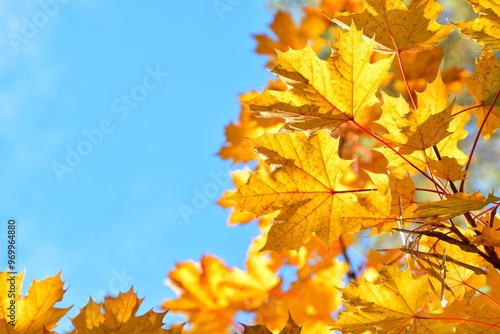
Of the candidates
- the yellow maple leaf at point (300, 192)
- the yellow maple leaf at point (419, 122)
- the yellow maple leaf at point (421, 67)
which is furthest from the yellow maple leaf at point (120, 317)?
the yellow maple leaf at point (421, 67)

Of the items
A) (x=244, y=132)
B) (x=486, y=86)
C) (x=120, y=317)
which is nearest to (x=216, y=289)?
(x=244, y=132)

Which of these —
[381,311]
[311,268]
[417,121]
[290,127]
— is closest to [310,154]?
[290,127]

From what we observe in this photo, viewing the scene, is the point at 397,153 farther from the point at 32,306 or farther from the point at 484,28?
the point at 32,306

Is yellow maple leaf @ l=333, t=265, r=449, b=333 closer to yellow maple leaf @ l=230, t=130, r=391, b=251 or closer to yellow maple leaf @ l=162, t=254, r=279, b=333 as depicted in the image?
yellow maple leaf @ l=230, t=130, r=391, b=251

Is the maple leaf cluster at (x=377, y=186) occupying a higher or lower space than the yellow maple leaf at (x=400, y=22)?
lower

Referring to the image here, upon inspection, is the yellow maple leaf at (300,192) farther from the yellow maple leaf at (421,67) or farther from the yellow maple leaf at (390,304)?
the yellow maple leaf at (421,67)

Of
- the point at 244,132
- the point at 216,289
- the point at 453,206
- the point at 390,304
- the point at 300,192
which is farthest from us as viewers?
the point at 244,132

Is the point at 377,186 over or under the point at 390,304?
over

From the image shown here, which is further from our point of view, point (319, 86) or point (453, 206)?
point (319, 86)
